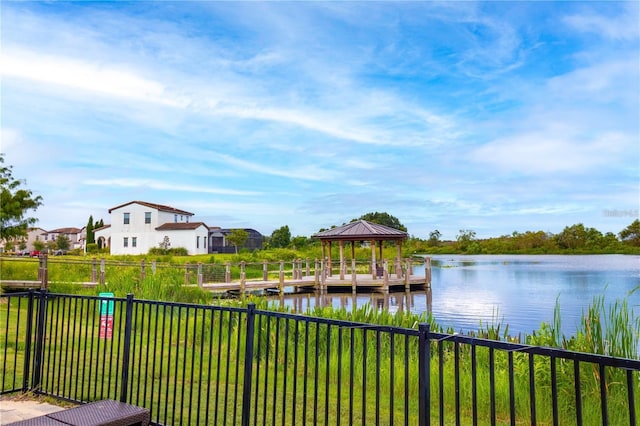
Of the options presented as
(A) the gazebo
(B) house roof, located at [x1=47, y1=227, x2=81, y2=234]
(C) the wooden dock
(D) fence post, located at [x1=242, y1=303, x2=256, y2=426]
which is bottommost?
(C) the wooden dock

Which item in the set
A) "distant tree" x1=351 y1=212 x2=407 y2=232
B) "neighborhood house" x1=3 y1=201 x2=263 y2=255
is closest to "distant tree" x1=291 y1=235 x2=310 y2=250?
"neighborhood house" x1=3 y1=201 x2=263 y2=255

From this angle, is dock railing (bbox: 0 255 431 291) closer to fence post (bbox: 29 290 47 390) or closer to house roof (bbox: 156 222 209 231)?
fence post (bbox: 29 290 47 390)

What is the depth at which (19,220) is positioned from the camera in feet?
72.7

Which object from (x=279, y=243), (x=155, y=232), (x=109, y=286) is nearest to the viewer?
(x=109, y=286)

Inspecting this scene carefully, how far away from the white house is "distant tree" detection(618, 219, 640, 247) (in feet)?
181

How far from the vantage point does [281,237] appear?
6247 centimetres

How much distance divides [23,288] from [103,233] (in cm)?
4108

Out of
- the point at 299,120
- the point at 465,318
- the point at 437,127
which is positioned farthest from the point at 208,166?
the point at 465,318

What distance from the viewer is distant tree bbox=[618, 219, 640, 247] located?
206 feet

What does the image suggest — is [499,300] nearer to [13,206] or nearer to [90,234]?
[13,206]

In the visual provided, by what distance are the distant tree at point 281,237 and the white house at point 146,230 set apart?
1571 centimetres

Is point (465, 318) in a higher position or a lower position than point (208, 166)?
lower

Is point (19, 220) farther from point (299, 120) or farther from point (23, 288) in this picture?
point (299, 120)

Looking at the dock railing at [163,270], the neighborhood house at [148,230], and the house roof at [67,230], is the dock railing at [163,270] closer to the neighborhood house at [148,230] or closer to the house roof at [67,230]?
the neighborhood house at [148,230]
